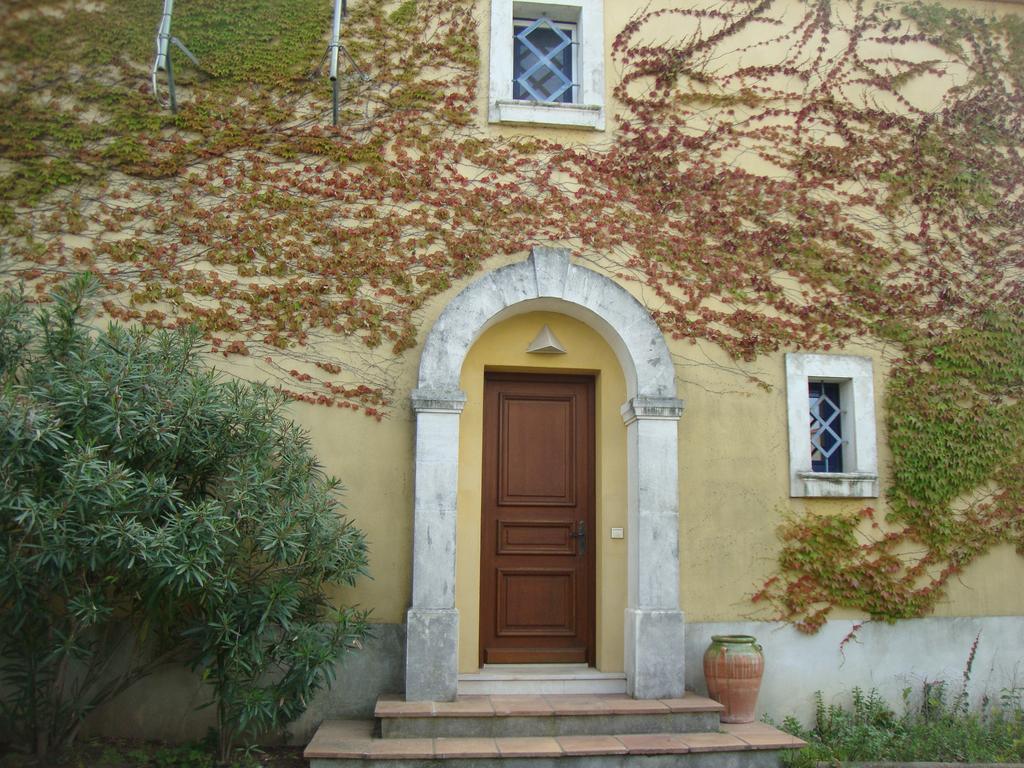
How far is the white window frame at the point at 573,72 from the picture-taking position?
23.0ft

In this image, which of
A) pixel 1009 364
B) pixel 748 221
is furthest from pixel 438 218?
pixel 1009 364

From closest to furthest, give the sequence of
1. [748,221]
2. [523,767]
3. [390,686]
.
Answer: [523,767], [390,686], [748,221]

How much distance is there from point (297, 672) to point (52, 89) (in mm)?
4860

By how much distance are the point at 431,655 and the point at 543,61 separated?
4833 mm

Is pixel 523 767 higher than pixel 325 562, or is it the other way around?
pixel 325 562

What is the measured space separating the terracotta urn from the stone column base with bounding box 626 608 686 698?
25 centimetres

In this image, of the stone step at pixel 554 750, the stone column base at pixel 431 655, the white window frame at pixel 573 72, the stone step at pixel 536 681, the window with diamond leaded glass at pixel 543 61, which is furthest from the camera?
the window with diamond leaded glass at pixel 543 61

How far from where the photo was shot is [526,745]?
5461 mm

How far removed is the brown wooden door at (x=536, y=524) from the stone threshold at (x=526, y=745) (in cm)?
117

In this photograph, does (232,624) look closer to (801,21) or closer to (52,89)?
(52,89)

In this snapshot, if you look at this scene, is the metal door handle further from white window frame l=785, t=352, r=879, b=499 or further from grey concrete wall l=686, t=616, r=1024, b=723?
white window frame l=785, t=352, r=879, b=499

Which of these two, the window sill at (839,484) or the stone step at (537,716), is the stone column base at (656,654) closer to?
the stone step at (537,716)

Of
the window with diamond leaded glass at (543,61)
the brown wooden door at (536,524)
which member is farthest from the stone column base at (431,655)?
the window with diamond leaded glass at (543,61)

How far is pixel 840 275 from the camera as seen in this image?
23.9 ft
